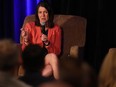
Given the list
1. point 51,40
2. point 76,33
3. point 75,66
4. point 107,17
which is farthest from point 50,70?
point 75,66

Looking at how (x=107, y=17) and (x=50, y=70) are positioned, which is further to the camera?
(x=107, y=17)

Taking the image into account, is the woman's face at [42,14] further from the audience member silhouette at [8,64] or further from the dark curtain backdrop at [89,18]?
the audience member silhouette at [8,64]

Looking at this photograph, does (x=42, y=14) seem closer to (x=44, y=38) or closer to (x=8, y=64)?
(x=44, y=38)

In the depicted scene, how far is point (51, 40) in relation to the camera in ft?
14.3

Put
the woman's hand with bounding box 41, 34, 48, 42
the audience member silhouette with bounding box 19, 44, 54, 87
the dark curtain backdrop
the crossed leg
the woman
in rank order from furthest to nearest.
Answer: the dark curtain backdrop, the woman, the woman's hand with bounding box 41, 34, 48, 42, the crossed leg, the audience member silhouette with bounding box 19, 44, 54, 87

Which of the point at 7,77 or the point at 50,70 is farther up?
the point at 7,77

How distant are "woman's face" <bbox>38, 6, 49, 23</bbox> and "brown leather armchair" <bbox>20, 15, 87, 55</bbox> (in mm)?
348

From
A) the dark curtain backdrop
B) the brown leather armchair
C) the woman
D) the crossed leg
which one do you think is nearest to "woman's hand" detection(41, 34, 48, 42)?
the woman

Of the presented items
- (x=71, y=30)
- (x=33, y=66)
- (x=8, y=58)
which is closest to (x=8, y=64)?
(x=8, y=58)

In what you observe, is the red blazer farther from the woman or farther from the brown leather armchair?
the brown leather armchair

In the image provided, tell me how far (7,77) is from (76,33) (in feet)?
9.30

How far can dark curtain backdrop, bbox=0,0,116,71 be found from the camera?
499cm

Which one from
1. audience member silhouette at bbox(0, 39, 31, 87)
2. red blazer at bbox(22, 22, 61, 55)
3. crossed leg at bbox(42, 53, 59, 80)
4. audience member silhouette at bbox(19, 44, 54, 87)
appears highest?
audience member silhouette at bbox(0, 39, 31, 87)

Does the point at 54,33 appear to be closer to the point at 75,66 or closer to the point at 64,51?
the point at 64,51
